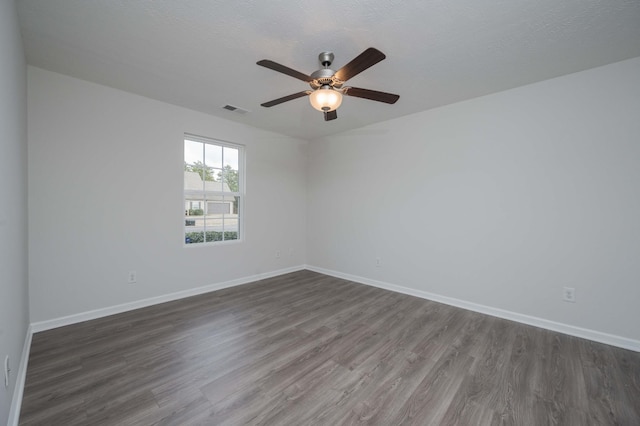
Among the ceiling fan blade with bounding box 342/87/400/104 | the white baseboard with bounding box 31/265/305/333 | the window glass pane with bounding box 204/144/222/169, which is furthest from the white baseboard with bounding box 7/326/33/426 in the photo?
the ceiling fan blade with bounding box 342/87/400/104

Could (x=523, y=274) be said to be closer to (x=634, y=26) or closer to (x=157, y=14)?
(x=634, y=26)

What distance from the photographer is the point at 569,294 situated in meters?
2.62

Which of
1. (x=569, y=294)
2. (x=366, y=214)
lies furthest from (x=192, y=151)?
(x=569, y=294)

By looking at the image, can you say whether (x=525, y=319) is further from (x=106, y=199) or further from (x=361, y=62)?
(x=106, y=199)

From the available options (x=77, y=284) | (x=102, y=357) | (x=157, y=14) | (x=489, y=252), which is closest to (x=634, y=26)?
(x=489, y=252)

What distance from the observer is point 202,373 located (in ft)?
6.39

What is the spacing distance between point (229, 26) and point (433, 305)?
366 cm

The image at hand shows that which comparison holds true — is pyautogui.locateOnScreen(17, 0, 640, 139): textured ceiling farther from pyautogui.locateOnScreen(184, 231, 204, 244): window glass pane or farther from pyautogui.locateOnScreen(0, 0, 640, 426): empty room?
pyautogui.locateOnScreen(184, 231, 204, 244): window glass pane

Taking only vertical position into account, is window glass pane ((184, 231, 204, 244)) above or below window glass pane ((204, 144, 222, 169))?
below

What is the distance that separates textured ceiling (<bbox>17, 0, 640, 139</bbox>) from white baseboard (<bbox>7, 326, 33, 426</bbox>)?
8.19ft

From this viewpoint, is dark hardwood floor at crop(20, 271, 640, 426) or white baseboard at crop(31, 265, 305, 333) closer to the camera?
dark hardwood floor at crop(20, 271, 640, 426)

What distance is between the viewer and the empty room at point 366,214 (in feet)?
5.65

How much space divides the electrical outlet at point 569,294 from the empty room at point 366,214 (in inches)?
0.6

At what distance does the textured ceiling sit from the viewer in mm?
1756
